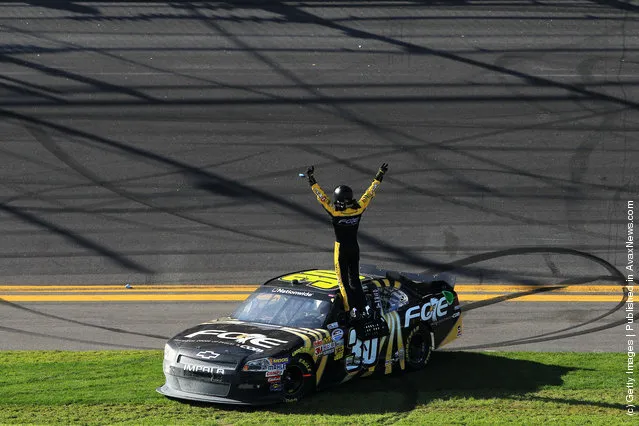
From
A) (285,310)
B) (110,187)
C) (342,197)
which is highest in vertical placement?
(342,197)

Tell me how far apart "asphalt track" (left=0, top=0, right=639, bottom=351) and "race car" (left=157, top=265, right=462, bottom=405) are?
1.85 metres

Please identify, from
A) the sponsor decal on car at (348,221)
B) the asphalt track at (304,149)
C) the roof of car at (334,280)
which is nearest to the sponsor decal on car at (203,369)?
the roof of car at (334,280)

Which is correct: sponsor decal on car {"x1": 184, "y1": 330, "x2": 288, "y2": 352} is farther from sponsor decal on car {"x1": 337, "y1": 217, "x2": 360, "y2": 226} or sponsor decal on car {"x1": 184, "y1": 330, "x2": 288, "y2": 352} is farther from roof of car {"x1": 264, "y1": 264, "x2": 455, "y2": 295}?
sponsor decal on car {"x1": 337, "y1": 217, "x2": 360, "y2": 226}

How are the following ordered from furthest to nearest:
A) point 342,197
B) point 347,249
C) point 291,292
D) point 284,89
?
point 284,89, point 291,292, point 347,249, point 342,197

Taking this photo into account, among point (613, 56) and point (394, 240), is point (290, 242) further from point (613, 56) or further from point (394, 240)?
point (613, 56)

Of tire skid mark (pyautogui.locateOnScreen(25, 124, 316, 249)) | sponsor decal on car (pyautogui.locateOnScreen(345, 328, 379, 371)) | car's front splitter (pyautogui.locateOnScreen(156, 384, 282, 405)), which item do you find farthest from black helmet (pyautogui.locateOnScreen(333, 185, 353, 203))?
tire skid mark (pyautogui.locateOnScreen(25, 124, 316, 249))

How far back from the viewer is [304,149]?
74.1 ft

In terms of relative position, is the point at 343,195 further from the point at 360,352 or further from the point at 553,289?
the point at 553,289

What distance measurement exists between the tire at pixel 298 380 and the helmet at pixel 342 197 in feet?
6.15

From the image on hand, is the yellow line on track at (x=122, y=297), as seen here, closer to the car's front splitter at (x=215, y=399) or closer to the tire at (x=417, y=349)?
the tire at (x=417, y=349)

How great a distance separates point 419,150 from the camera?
2253cm

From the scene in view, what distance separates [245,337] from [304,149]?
38.8ft

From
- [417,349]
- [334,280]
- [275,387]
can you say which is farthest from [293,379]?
[417,349]

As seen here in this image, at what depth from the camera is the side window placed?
484 inches
